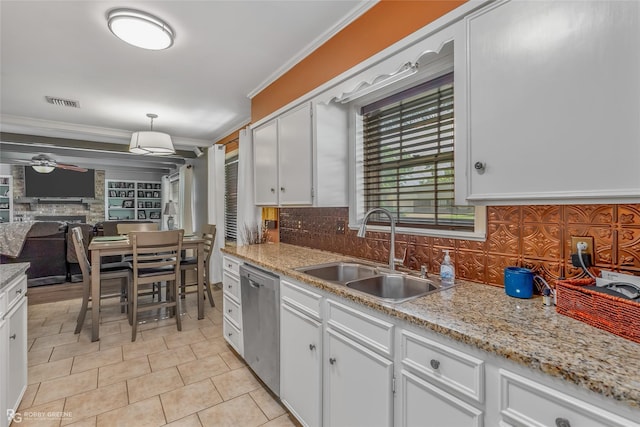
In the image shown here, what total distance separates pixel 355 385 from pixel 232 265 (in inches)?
62.3

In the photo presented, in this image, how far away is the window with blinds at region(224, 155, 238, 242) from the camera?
5.06 meters

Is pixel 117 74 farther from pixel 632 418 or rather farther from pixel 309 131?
pixel 632 418

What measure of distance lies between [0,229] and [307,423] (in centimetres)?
419

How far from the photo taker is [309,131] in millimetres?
2318

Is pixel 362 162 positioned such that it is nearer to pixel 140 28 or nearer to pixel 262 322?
pixel 262 322

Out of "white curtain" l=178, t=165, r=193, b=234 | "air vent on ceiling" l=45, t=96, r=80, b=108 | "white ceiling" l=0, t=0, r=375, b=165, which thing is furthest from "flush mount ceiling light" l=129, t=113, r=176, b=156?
"white curtain" l=178, t=165, r=193, b=234

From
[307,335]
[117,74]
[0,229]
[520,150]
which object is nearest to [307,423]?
[307,335]

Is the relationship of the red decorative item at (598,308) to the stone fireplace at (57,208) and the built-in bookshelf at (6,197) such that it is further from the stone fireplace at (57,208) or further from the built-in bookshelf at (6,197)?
the built-in bookshelf at (6,197)

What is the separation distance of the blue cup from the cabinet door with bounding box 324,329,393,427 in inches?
23.8

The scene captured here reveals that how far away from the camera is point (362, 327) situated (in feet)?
4.42

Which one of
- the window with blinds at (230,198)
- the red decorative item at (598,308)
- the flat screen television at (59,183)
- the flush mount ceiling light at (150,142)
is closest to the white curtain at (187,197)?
the window with blinds at (230,198)

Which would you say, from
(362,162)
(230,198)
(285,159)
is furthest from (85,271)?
(362,162)

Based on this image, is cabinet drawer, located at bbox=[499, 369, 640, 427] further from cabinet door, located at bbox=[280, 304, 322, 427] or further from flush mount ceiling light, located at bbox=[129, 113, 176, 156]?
flush mount ceiling light, located at bbox=[129, 113, 176, 156]

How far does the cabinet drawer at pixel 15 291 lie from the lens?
5.75 feet
